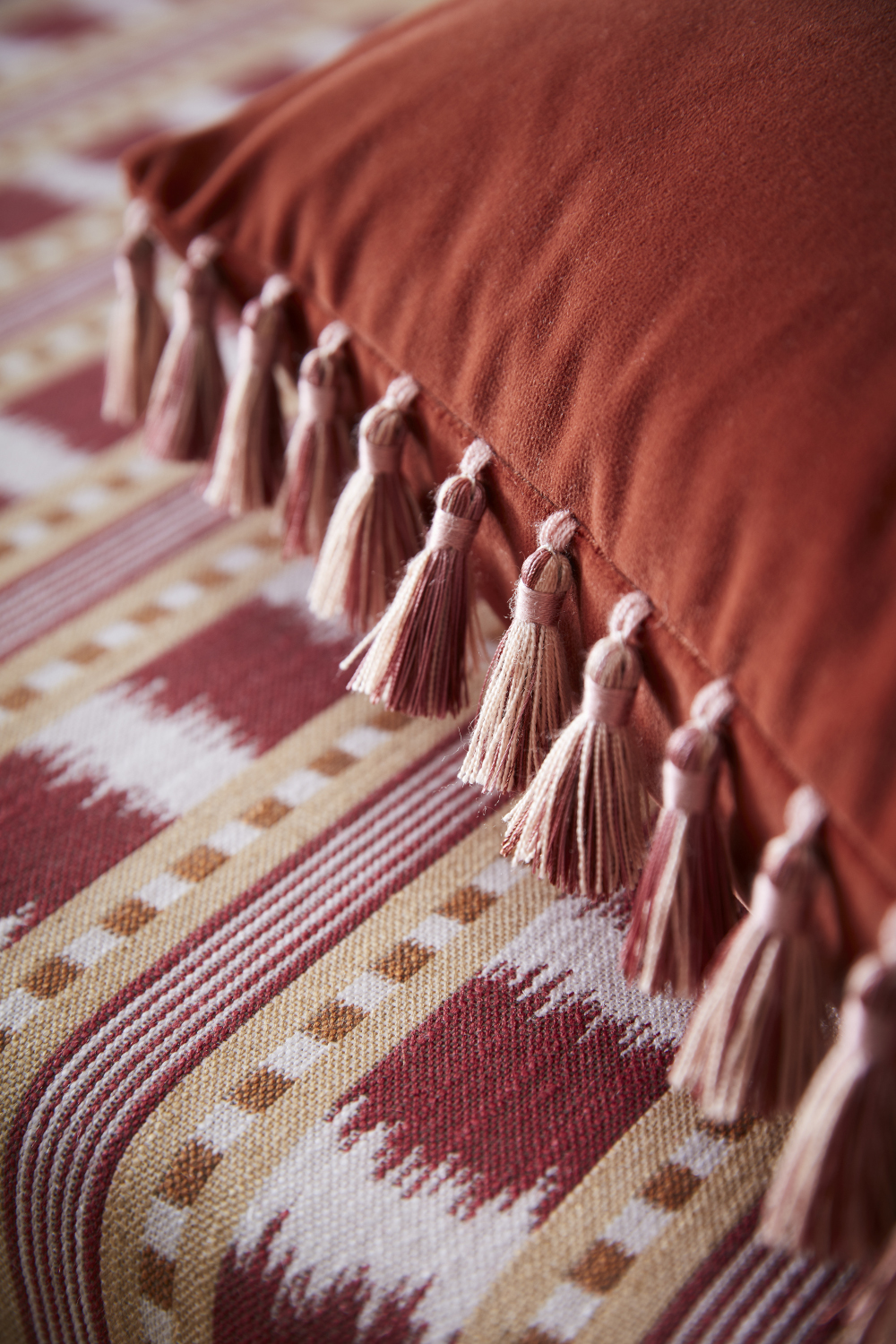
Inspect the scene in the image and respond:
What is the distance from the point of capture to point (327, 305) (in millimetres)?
477

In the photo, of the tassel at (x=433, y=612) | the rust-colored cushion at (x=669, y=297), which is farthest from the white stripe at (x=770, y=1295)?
the tassel at (x=433, y=612)

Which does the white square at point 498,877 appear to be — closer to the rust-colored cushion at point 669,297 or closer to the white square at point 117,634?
the rust-colored cushion at point 669,297

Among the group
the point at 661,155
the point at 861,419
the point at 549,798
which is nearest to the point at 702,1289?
the point at 549,798

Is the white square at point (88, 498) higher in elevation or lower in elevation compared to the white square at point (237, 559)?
higher

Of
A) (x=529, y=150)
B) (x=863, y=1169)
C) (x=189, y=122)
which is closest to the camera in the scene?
(x=863, y=1169)

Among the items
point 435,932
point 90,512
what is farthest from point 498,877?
point 90,512

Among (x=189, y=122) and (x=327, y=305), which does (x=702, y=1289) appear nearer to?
(x=327, y=305)

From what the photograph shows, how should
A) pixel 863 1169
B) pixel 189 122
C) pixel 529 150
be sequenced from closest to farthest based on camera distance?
1. pixel 863 1169
2. pixel 529 150
3. pixel 189 122

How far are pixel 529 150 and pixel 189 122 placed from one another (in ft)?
2.16

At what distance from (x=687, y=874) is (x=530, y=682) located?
9 cm

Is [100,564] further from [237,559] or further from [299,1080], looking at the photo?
[299,1080]

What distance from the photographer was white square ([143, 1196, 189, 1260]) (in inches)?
14.9

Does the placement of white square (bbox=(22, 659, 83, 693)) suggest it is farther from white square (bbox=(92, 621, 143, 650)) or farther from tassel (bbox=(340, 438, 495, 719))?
tassel (bbox=(340, 438, 495, 719))

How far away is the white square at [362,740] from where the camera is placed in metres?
0.52
